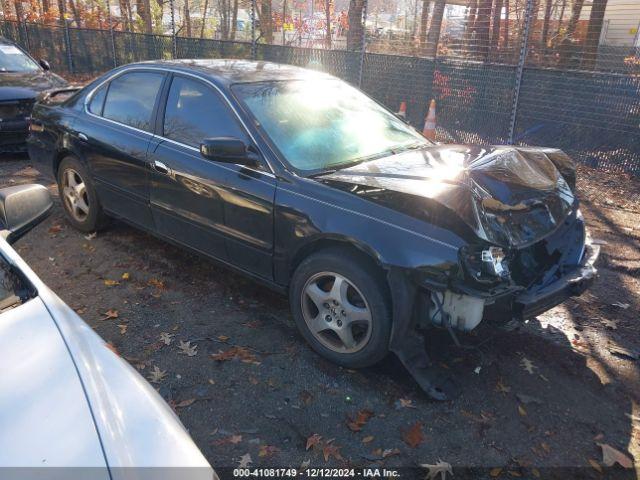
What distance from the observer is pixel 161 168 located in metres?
4.18

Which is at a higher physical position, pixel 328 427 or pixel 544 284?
pixel 544 284

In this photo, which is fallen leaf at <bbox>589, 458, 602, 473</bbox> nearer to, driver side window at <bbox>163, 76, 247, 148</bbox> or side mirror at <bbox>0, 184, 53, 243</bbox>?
driver side window at <bbox>163, 76, 247, 148</bbox>

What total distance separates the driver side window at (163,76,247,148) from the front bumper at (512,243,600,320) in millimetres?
2063

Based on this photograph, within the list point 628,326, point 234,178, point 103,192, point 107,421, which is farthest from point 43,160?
point 628,326

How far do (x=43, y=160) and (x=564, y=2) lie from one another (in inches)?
358

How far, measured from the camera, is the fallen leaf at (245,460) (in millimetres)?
2645

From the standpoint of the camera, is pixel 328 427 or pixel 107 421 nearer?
pixel 107 421

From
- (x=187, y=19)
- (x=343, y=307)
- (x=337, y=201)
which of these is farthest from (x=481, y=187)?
(x=187, y=19)

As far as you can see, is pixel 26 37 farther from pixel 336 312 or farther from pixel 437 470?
pixel 437 470

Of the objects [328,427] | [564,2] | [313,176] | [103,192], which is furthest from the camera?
[564,2]

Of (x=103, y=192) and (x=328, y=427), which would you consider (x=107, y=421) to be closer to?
(x=328, y=427)

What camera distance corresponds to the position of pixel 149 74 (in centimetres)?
454

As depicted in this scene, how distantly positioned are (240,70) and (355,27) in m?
8.33

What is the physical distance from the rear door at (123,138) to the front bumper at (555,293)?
300 cm
